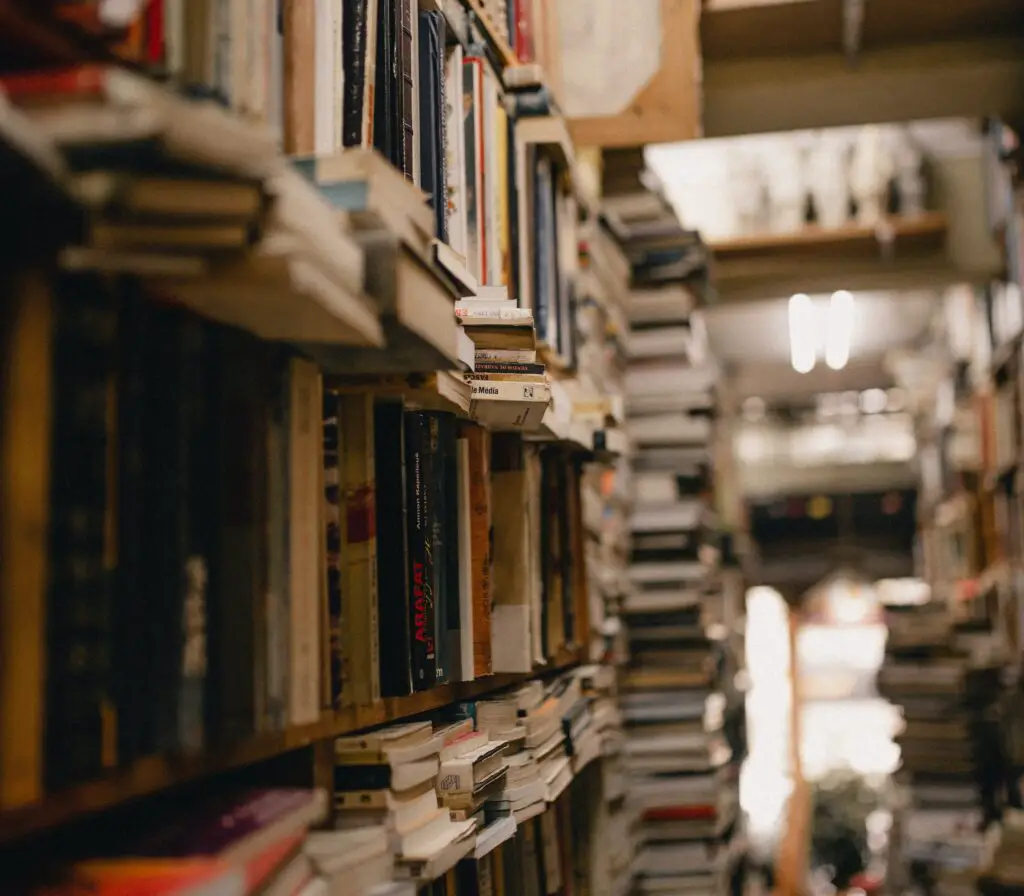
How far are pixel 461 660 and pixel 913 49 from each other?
2525 millimetres

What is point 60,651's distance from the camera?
2.25 ft

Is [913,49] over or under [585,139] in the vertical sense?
over

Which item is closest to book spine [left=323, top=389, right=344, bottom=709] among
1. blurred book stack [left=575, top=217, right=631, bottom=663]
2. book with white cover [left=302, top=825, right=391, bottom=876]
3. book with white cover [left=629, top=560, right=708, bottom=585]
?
book with white cover [left=302, top=825, right=391, bottom=876]

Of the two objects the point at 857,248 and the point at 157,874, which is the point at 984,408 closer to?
the point at 857,248

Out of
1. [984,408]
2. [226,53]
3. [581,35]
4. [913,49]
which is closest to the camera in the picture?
[226,53]

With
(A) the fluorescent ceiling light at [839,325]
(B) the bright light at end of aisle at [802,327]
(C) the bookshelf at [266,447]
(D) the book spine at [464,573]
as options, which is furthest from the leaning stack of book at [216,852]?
(A) the fluorescent ceiling light at [839,325]

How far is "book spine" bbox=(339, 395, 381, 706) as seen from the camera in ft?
3.67

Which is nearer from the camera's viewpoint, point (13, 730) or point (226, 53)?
point (13, 730)

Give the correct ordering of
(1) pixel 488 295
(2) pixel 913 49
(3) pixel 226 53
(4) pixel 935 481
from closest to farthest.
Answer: (3) pixel 226 53
(1) pixel 488 295
(2) pixel 913 49
(4) pixel 935 481

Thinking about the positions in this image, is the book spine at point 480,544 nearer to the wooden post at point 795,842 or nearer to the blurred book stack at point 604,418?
the blurred book stack at point 604,418

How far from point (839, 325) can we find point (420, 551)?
3.35 m

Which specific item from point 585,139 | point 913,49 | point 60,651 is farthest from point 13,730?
point 913,49

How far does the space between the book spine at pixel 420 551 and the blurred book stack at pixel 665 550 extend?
2131 millimetres

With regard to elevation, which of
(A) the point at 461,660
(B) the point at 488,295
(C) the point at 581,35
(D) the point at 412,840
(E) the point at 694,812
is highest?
(C) the point at 581,35
